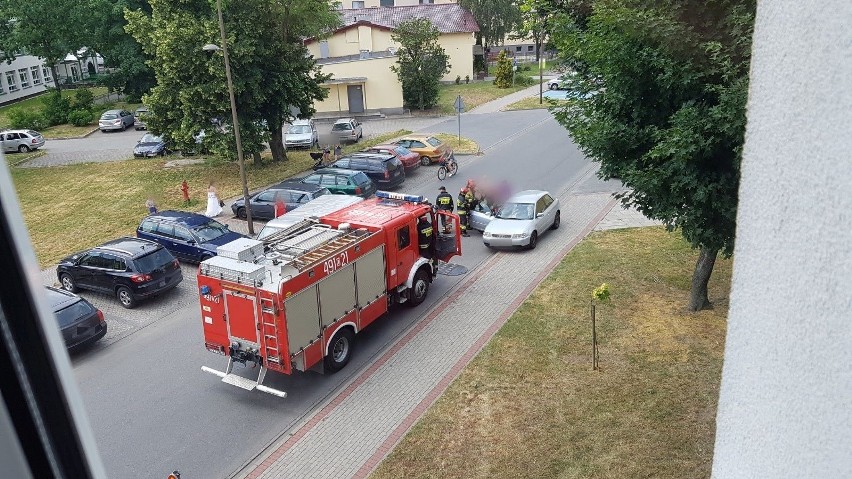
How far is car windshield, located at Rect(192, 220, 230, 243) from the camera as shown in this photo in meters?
16.9

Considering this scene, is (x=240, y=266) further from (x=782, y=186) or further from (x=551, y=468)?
(x=782, y=186)

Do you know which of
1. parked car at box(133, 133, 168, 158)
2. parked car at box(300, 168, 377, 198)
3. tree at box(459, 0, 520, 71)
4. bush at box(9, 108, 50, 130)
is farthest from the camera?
tree at box(459, 0, 520, 71)

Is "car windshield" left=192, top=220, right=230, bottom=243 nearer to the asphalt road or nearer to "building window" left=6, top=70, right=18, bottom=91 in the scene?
the asphalt road

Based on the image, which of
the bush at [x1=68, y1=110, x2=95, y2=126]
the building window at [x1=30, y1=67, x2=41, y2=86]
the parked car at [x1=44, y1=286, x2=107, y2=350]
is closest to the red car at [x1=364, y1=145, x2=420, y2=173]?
the parked car at [x1=44, y1=286, x2=107, y2=350]

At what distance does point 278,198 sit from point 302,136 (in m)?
11.1

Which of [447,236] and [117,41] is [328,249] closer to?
[447,236]

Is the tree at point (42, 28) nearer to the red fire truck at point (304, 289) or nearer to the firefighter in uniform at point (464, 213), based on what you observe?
the firefighter in uniform at point (464, 213)

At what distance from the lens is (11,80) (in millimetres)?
48250

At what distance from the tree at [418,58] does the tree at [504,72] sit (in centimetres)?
871

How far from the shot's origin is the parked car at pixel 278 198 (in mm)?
20047

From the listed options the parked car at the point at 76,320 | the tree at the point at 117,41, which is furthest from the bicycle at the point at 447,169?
the tree at the point at 117,41

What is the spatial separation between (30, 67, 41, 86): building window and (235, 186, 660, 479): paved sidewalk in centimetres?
4815

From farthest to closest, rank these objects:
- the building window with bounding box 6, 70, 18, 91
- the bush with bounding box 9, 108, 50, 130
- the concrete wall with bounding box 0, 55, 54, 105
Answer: the building window with bounding box 6, 70, 18, 91 → the concrete wall with bounding box 0, 55, 54, 105 → the bush with bounding box 9, 108, 50, 130

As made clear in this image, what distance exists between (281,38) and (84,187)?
32.8ft
